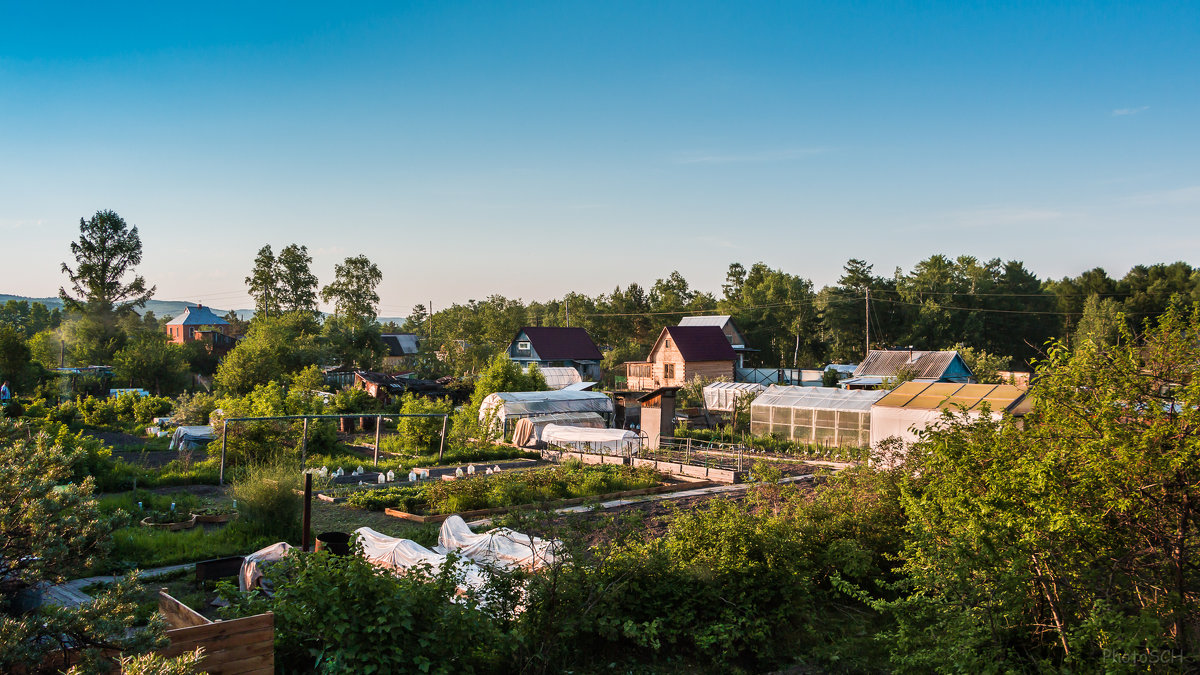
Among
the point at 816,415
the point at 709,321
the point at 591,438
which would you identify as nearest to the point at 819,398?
the point at 816,415

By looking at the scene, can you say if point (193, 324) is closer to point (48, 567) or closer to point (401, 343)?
point (401, 343)

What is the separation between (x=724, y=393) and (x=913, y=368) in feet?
35.1

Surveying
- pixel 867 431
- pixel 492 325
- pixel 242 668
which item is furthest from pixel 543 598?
pixel 492 325

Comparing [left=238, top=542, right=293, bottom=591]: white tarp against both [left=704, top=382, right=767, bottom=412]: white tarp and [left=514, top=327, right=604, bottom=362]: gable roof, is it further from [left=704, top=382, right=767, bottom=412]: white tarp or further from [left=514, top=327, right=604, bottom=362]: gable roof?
[left=514, top=327, right=604, bottom=362]: gable roof

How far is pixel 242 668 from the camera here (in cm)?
554

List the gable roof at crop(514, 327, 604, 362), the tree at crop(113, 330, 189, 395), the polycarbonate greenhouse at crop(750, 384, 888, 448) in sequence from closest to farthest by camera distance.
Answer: the polycarbonate greenhouse at crop(750, 384, 888, 448), the tree at crop(113, 330, 189, 395), the gable roof at crop(514, 327, 604, 362)

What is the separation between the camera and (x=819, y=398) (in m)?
26.7

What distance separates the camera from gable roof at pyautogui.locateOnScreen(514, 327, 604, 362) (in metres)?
50.9

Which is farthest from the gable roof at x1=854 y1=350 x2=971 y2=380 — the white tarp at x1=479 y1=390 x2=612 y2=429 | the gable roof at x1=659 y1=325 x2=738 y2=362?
the white tarp at x1=479 y1=390 x2=612 y2=429

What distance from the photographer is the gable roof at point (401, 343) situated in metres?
72.6

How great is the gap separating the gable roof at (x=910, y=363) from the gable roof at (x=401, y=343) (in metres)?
46.4

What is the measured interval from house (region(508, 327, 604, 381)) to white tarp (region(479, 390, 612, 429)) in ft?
66.1

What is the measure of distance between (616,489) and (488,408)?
11.1 meters

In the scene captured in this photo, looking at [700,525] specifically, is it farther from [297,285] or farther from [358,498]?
[297,285]
